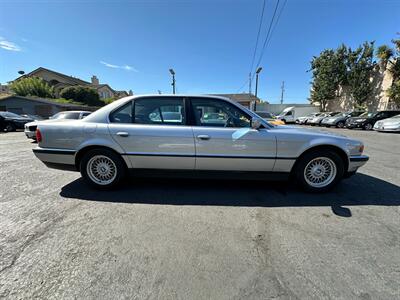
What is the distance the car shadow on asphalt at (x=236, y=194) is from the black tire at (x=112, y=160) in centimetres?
12

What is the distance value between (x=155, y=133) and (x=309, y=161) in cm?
249

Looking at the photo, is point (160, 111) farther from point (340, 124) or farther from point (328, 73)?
point (328, 73)

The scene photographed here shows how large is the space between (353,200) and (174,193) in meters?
2.84

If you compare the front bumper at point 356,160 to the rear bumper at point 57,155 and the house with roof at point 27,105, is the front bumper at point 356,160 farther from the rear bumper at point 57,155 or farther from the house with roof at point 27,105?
the house with roof at point 27,105

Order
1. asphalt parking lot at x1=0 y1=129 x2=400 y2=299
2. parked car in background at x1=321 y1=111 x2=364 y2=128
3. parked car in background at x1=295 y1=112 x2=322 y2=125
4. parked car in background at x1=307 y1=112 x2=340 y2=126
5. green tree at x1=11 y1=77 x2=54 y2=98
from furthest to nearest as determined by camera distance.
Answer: green tree at x1=11 y1=77 x2=54 y2=98, parked car in background at x1=295 y1=112 x2=322 y2=125, parked car in background at x1=307 y1=112 x2=340 y2=126, parked car in background at x1=321 y1=111 x2=364 y2=128, asphalt parking lot at x1=0 y1=129 x2=400 y2=299

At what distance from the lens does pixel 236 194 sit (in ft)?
10.5

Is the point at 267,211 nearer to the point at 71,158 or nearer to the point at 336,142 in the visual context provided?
the point at 336,142

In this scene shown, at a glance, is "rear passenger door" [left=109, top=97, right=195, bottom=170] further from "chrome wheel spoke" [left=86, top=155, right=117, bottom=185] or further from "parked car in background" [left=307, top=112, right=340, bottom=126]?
"parked car in background" [left=307, top=112, right=340, bottom=126]

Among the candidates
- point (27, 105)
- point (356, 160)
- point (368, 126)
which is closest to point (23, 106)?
point (27, 105)

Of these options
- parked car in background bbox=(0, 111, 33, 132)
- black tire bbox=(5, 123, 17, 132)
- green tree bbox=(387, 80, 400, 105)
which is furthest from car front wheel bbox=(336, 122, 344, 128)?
black tire bbox=(5, 123, 17, 132)

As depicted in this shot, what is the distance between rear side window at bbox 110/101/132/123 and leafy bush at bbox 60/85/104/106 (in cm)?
3450

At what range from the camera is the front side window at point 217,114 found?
314cm

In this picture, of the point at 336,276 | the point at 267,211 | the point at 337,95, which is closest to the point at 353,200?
the point at 267,211

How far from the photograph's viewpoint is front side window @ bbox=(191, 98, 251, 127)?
3.14 metres
